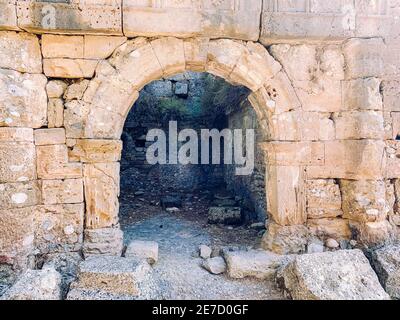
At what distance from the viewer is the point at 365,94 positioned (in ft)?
11.3

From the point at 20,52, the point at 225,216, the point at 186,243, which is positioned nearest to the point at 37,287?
the point at 186,243

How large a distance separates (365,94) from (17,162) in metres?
4.12

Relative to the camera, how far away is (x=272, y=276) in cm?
330

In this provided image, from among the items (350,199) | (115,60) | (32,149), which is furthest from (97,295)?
(350,199)

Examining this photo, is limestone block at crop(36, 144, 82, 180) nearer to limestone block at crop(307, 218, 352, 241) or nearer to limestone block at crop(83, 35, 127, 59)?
limestone block at crop(83, 35, 127, 59)

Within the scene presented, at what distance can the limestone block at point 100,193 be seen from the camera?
3289 millimetres

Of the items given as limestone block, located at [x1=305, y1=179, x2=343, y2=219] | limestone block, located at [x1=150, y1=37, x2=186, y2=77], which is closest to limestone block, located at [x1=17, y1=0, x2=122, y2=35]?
limestone block, located at [x1=150, y1=37, x2=186, y2=77]

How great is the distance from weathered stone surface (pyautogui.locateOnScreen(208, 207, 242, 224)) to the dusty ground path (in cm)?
23

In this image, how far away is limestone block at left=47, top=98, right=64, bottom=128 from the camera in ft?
10.7


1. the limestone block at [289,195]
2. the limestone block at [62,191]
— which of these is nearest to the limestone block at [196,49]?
the limestone block at [289,195]

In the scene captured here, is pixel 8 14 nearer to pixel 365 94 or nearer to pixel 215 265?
pixel 215 265

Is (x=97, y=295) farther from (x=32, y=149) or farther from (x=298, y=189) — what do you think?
(x=298, y=189)

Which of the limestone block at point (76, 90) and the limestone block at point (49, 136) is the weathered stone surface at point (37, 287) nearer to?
the limestone block at point (49, 136)
